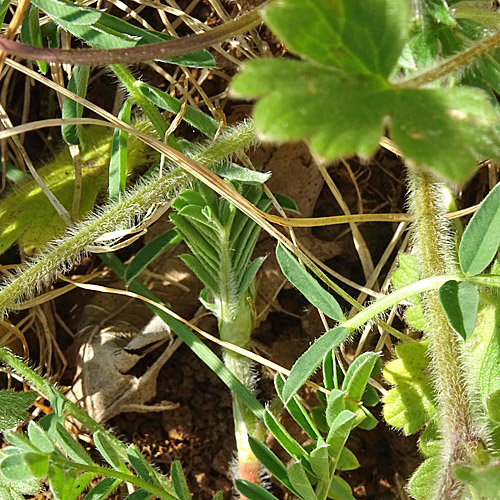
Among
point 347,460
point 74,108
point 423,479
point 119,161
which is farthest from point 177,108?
point 423,479

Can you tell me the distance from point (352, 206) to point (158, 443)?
1021 mm

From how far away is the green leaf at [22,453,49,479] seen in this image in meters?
1.23

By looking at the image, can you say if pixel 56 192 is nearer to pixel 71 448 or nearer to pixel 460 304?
pixel 71 448

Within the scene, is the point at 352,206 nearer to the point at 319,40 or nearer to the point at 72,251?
the point at 72,251

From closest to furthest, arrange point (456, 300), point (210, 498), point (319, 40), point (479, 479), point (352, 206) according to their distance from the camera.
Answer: point (319, 40) < point (479, 479) < point (456, 300) < point (210, 498) < point (352, 206)

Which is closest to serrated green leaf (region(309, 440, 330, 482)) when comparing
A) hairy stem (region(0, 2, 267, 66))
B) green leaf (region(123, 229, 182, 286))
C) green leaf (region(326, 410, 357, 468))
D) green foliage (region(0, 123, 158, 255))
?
green leaf (region(326, 410, 357, 468))

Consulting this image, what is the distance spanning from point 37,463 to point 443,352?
0.89 metres

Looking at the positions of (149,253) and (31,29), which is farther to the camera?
(149,253)

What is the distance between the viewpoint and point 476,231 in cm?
140

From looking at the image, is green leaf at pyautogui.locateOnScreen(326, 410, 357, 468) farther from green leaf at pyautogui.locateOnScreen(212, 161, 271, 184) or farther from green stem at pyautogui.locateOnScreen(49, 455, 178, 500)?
green leaf at pyautogui.locateOnScreen(212, 161, 271, 184)

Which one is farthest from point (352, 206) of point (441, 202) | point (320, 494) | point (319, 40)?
point (319, 40)

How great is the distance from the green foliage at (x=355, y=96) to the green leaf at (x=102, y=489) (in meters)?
1.02

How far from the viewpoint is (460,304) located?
4.48 feet

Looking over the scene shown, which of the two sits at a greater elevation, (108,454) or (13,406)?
(13,406)
